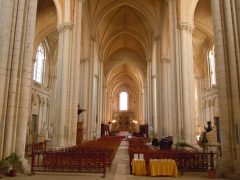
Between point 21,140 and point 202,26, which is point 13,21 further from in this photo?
point 202,26

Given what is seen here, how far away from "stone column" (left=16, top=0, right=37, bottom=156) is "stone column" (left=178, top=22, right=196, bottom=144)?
10.1m

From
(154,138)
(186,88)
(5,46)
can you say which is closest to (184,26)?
(186,88)

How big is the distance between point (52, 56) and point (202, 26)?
1814 cm

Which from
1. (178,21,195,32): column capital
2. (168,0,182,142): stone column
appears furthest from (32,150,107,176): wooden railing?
(178,21,195,32): column capital

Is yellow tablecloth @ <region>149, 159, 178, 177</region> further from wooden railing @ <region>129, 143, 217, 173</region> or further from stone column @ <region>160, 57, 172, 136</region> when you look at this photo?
stone column @ <region>160, 57, 172, 136</region>

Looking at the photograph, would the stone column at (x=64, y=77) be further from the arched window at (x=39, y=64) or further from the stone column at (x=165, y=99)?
the arched window at (x=39, y=64)

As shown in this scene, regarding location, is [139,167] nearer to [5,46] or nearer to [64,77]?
[5,46]

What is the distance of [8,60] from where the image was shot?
811 cm

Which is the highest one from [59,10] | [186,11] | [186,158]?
[59,10]

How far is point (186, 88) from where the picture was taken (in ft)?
51.0

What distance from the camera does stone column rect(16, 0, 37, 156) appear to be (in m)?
8.20

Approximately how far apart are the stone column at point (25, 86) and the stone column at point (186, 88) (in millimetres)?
10067

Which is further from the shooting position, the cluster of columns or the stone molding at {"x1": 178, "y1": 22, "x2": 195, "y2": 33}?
the stone molding at {"x1": 178, "y1": 22, "x2": 195, "y2": 33}

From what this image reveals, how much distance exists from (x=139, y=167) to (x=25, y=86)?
5.28m
